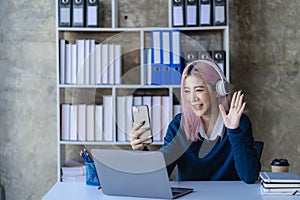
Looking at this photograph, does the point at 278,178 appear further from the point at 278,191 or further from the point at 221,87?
the point at 221,87

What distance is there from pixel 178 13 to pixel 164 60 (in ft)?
1.23

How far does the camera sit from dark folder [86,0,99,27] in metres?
3.81

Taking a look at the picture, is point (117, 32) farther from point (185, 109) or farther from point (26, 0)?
point (185, 109)

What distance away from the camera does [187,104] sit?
2.54 metres

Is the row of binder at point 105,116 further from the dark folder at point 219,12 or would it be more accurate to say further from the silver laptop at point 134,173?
the silver laptop at point 134,173

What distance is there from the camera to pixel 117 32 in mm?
4062

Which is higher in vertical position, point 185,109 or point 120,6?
point 120,6

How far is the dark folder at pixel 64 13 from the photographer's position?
3787mm

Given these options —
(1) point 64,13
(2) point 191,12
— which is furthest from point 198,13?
(1) point 64,13

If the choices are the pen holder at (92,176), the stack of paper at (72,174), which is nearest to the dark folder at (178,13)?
the stack of paper at (72,174)

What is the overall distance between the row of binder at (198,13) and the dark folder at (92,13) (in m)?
0.59

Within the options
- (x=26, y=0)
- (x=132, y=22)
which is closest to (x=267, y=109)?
(x=132, y=22)

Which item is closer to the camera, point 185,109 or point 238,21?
point 185,109

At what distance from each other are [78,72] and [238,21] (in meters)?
1.40
